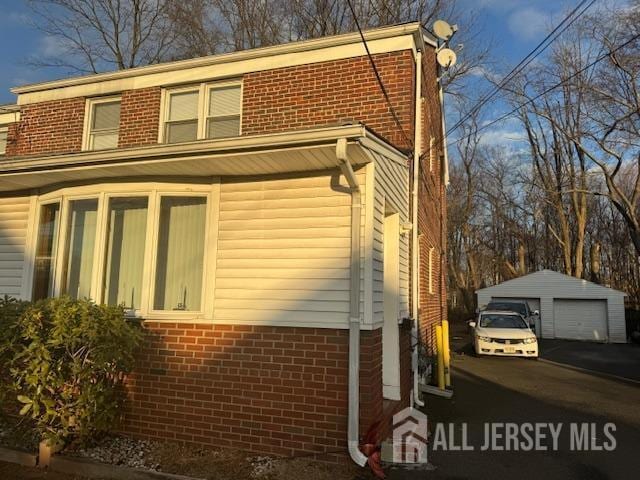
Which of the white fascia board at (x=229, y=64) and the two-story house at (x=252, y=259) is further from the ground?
the white fascia board at (x=229, y=64)

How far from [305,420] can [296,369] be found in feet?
1.68

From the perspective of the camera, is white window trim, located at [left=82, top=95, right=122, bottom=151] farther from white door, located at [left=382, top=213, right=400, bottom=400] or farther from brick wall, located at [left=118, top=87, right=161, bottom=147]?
white door, located at [left=382, top=213, right=400, bottom=400]

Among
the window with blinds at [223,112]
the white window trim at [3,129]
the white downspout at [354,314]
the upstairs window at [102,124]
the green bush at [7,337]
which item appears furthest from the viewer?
the white window trim at [3,129]

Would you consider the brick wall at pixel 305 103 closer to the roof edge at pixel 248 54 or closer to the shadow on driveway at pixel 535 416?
the roof edge at pixel 248 54

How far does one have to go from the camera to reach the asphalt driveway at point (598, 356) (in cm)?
1348

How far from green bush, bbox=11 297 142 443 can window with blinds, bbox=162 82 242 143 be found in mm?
4278

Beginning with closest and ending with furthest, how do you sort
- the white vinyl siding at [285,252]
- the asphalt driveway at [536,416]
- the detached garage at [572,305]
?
1. the white vinyl siding at [285,252]
2. the asphalt driveway at [536,416]
3. the detached garage at [572,305]

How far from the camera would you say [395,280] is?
6762mm

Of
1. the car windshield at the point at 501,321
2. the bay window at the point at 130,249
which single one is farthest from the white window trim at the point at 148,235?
the car windshield at the point at 501,321

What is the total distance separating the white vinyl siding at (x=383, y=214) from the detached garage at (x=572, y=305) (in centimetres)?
1944

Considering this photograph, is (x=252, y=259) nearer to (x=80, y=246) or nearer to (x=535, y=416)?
(x=80, y=246)

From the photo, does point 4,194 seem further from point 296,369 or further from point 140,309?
point 296,369

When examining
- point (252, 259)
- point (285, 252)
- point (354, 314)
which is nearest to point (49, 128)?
point (252, 259)

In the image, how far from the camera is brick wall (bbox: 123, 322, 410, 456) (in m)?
4.88
